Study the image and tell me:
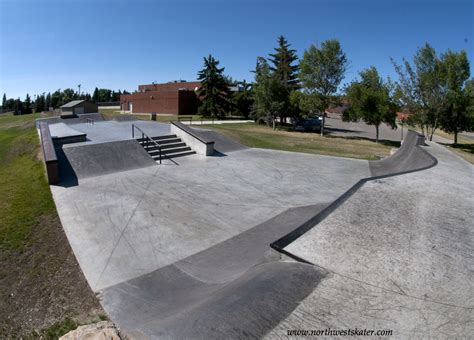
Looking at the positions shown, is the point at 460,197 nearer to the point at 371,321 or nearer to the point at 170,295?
the point at 371,321

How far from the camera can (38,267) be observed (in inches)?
188

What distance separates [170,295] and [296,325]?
6.63ft

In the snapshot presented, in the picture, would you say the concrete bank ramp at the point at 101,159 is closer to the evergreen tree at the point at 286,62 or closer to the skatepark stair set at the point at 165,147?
the skatepark stair set at the point at 165,147

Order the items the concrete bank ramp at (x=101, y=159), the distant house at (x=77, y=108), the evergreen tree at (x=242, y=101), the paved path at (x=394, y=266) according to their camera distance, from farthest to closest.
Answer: the evergreen tree at (x=242, y=101) < the distant house at (x=77, y=108) < the concrete bank ramp at (x=101, y=159) < the paved path at (x=394, y=266)

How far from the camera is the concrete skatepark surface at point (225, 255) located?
2939mm

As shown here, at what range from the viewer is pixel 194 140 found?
13516mm

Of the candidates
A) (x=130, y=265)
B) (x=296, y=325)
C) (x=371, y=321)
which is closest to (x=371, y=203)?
(x=371, y=321)

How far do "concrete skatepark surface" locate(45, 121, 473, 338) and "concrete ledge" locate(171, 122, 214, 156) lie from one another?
2.85m

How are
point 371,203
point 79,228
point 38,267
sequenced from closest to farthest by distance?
1. point 38,267
2. point 371,203
3. point 79,228

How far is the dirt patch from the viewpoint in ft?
12.0

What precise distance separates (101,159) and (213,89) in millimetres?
29039

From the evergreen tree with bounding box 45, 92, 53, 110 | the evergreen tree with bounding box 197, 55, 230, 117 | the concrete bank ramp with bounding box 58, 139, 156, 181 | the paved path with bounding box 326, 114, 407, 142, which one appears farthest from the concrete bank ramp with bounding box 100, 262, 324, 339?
the evergreen tree with bounding box 45, 92, 53, 110

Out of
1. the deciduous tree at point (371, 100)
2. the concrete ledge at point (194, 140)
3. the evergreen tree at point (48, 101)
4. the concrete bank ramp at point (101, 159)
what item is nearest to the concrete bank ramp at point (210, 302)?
the concrete bank ramp at point (101, 159)

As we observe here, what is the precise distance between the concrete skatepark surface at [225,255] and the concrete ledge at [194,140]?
2.85m
